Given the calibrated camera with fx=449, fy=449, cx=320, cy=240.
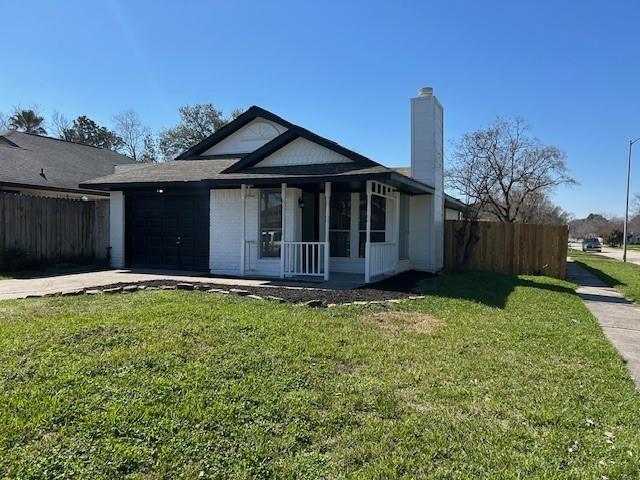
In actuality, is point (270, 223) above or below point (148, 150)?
below

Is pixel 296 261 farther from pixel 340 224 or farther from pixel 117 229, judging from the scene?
pixel 117 229

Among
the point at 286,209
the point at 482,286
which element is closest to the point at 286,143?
the point at 286,209

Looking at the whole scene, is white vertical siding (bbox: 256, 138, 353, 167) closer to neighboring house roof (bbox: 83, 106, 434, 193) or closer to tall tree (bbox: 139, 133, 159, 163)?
neighboring house roof (bbox: 83, 106, 434, 193)

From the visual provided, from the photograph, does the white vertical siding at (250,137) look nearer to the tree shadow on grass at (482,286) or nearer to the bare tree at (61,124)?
the tree shadow on grass at (482,286)

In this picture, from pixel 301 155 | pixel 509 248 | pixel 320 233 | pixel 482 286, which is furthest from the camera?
pixel 509 248

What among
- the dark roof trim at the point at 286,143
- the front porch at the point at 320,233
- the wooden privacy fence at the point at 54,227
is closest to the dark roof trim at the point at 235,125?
the dark roof trim at the point at 286,143

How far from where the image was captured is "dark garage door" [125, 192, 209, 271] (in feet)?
42.6

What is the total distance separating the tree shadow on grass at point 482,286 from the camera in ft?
31.0

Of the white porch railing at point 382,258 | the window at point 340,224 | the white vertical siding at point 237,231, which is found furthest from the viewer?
the window at point 340,224

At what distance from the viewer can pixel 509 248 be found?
49.5 feet

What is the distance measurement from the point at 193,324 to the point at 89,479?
3.07 metres

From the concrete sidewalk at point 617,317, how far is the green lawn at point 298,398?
0.24 metres

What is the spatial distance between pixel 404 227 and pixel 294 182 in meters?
4.79

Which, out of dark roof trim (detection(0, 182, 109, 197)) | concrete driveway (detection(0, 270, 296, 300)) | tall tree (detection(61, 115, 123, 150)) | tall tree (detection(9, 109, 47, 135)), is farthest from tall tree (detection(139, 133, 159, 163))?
concrete driveway (detection(0, 270, 296, 300))
